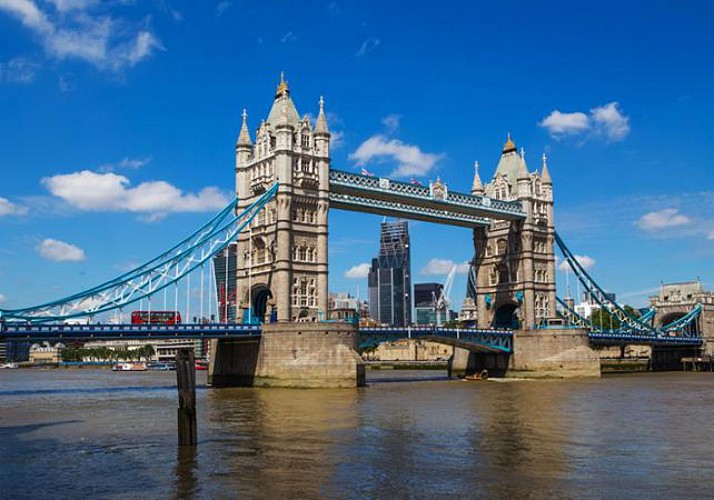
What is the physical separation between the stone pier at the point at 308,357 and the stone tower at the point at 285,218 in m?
4.17

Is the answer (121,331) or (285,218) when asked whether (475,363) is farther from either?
(121,331)

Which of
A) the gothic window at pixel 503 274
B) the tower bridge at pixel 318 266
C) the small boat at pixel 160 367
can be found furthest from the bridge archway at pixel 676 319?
the small boat at pixel 160 367

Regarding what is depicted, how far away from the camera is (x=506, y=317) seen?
3573 inches

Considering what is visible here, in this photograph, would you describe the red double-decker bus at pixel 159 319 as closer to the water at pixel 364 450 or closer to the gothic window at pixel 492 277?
the water at pixel 364 450

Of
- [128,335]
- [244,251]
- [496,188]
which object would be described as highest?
[496,188]

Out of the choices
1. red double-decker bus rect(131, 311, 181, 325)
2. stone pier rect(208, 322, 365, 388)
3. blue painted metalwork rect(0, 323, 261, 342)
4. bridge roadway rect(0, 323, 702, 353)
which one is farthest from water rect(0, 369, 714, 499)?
red double-decker bus rect(131, 311, 181, 325)

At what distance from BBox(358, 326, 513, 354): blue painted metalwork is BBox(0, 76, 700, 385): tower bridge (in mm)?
154

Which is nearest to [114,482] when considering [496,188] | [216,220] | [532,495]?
[532,495]

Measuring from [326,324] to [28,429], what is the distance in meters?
28.6

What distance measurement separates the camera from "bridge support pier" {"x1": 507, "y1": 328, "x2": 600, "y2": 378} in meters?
77.1

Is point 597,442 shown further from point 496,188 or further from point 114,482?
point 496,188

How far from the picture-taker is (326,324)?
59.6 metres

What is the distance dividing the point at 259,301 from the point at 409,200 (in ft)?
57.3

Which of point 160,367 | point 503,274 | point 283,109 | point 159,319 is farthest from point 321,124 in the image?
point 160,367
